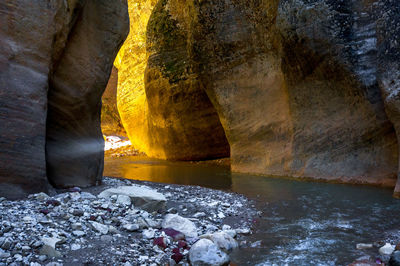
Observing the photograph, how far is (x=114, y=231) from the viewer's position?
377 centimetres

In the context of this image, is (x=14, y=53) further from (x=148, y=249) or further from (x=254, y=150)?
(x=254, y=150)

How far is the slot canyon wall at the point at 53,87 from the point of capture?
475 cm

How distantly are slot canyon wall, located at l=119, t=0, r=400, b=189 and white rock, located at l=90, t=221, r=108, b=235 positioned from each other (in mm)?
5407

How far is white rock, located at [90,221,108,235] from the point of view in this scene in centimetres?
369

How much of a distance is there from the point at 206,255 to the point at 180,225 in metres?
0.80

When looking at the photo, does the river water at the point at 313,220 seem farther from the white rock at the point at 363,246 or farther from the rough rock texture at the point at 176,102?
the rough rock texture at the point at 176,102

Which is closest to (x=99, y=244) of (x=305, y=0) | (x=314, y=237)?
(x=314, y=237)

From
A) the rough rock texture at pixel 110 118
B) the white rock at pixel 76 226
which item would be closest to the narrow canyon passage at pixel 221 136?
the white rock at pixel 76 226

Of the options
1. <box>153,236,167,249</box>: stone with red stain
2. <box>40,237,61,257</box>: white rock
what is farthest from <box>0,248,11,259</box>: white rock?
<box>153,236,167,249</box>: stone with red stain

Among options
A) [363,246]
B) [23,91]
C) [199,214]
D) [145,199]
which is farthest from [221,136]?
[363,246]

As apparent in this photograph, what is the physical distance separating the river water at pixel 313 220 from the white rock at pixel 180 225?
558mm

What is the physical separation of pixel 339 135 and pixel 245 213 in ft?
12.9

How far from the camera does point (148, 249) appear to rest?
11.7 feet

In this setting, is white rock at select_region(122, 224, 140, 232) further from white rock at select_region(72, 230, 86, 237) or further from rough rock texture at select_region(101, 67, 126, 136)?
rough rock texture at select_region(101, 67, 126, 136)
